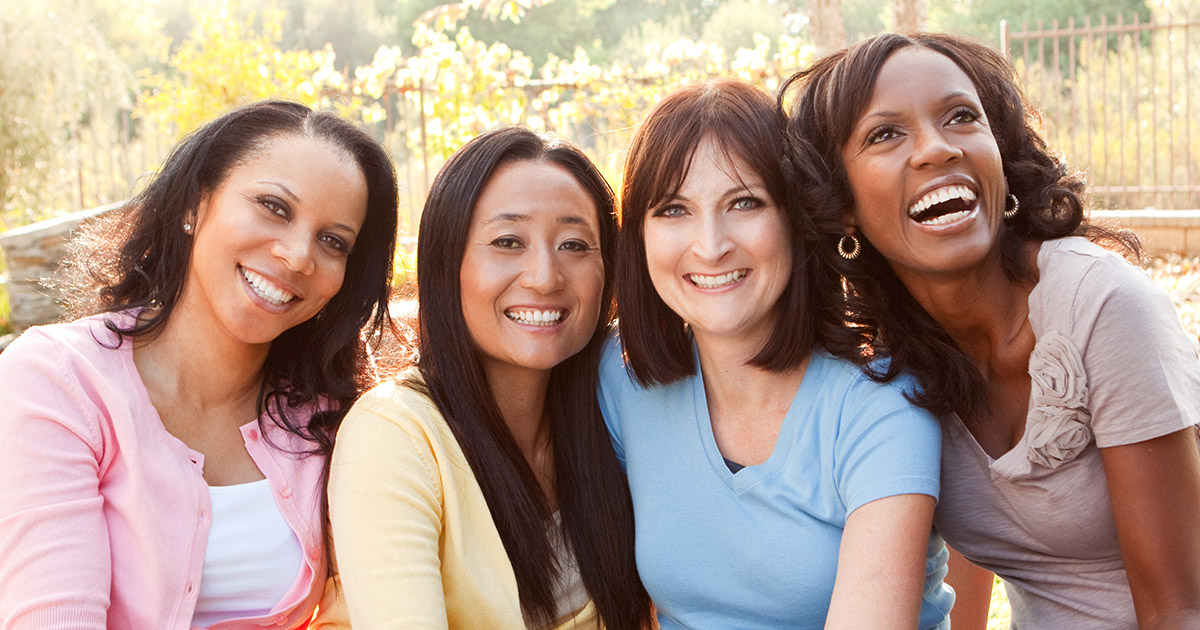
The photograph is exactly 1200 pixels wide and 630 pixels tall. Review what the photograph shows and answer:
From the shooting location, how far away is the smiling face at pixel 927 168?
2.43 m

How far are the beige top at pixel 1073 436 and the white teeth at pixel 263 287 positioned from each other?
1806 millimetres

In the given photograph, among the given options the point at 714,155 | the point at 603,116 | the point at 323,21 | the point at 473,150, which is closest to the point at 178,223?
the point at 473,150

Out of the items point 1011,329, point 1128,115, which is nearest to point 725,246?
point 1011,329

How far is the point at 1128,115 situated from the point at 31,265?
1462cm

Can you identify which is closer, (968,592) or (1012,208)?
(1012,208)

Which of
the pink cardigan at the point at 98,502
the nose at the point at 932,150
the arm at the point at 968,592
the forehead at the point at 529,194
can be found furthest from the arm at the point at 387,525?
the arm at the point at 968,592

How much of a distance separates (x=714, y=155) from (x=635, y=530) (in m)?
1.05

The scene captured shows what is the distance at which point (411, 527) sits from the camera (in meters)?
2.33

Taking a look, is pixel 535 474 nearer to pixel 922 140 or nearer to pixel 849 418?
pixel 849 418

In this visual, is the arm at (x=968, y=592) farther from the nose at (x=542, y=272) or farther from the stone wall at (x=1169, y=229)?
the stone wall at (x=1169, y=229)

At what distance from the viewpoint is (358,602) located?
2301 millimetres

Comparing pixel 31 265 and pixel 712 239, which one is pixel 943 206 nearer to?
pixel 712 239

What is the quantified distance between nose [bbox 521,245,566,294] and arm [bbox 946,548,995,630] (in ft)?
5.42

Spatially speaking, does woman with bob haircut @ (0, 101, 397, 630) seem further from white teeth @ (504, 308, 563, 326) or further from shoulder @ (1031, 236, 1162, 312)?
shoulder @ (1031, 236, 1162, 312)
